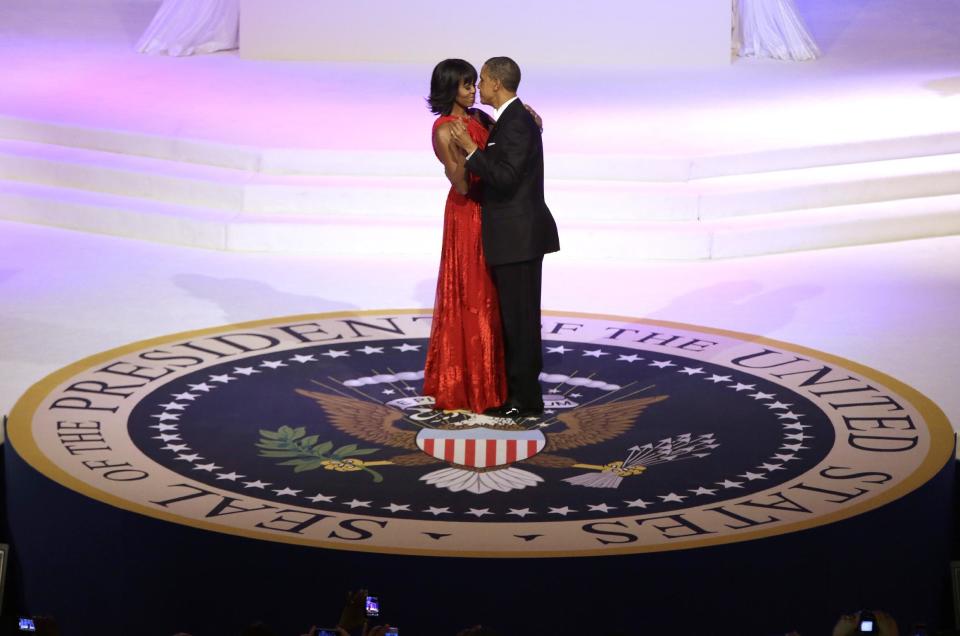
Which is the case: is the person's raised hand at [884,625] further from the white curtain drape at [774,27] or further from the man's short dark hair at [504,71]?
the white curtain drape at [774,27]

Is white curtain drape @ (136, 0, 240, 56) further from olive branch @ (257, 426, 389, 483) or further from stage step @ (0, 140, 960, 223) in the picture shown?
olive branch @ (257, 426, 389, 483)

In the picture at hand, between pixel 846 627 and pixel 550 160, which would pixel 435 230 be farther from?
pixel 846 627

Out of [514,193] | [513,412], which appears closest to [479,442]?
[513,412]

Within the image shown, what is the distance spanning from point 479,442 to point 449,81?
47.5 inches

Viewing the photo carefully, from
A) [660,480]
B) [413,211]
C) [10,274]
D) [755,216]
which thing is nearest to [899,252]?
[755,216]

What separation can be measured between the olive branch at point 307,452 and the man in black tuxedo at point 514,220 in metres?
0.65

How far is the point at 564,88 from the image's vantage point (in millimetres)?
10758

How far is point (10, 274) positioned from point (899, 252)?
4.66 m

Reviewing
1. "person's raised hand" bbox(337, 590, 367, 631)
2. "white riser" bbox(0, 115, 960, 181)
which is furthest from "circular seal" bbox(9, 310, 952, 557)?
"white riser" bbox(0, 115, 960, 181)

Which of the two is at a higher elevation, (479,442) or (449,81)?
(449,81)

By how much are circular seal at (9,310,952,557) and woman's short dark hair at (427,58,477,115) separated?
1095 mm

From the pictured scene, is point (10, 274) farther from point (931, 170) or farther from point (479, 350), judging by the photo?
point (931, 170)

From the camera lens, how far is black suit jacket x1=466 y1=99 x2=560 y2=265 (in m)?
5.05

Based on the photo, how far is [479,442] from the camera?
16.5 feet
